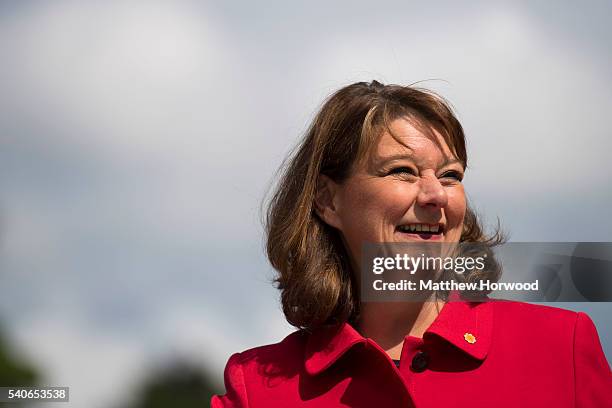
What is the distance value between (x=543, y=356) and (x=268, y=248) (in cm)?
125

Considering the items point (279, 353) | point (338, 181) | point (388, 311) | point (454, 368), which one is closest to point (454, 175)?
point (338, 181)

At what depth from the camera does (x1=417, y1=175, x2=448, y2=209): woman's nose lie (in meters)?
3.35

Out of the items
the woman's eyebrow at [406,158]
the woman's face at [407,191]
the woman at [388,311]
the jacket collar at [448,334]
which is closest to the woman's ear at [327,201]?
the woman at [388,311]

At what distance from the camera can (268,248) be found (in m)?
3.94

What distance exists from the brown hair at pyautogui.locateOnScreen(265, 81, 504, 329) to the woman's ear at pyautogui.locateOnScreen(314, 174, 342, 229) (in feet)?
0.08

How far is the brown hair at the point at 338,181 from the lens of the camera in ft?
11.8

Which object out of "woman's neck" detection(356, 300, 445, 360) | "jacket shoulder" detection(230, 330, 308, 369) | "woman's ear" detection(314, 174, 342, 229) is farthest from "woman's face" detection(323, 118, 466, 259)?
"jacket shoulder" detection(230, 330, 308, 369)

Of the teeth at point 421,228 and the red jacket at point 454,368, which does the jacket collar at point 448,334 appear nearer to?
the red jacket at point 454,368

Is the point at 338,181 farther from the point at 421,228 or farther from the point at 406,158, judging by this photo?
the point at 421,228

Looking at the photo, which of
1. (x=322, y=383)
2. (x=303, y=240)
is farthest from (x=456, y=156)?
(x=322, y=383)

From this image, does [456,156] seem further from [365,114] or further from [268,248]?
[268,248]

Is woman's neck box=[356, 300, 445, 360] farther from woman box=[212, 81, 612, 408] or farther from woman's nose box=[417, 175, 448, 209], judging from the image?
woman's nose box=[417, 175, 448, 209]

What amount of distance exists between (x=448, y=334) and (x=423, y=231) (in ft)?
1.30

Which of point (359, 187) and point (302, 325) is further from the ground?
point (359, 187)
